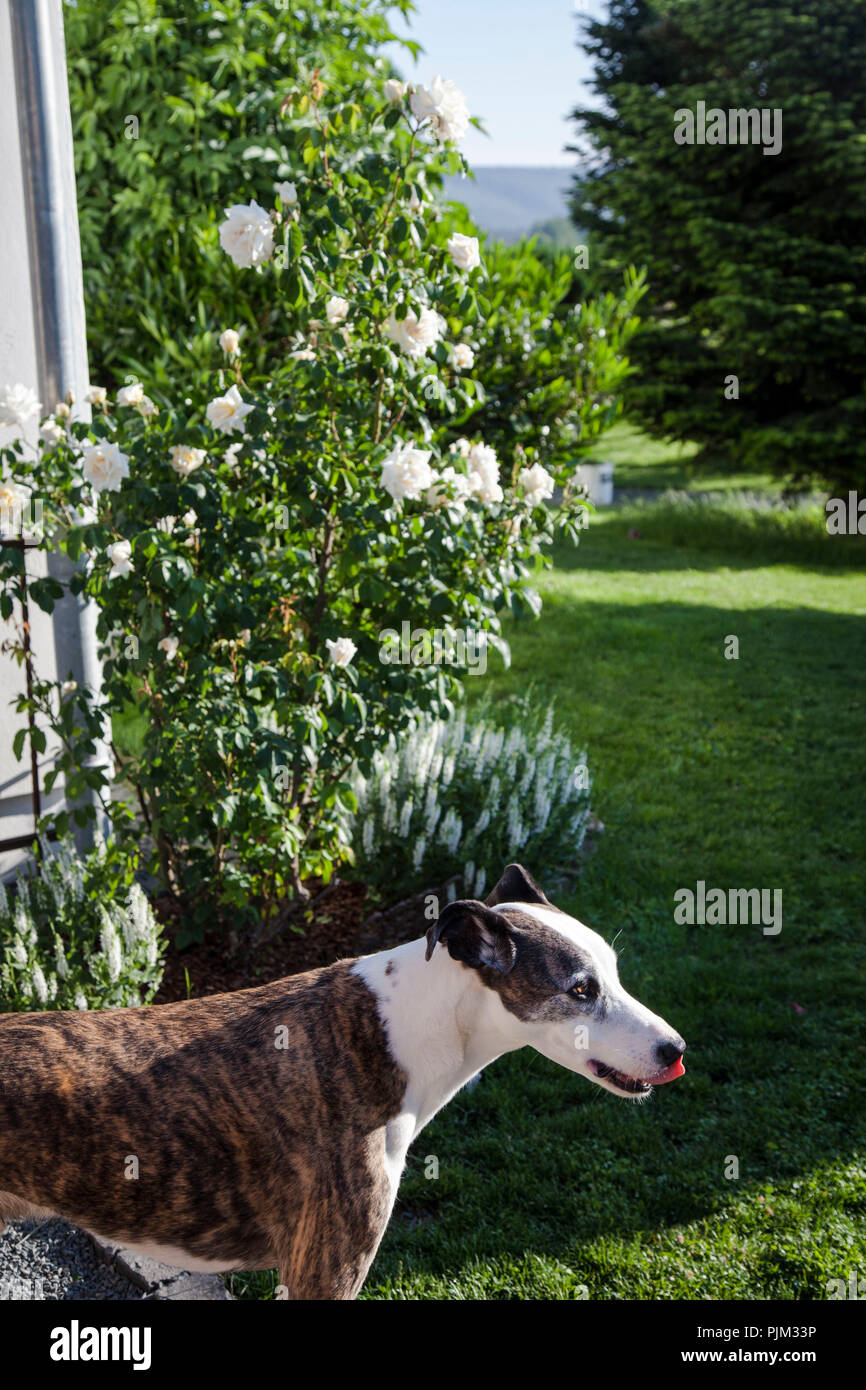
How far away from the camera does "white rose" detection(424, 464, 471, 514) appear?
156 inches

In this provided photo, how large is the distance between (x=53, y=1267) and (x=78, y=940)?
116cm

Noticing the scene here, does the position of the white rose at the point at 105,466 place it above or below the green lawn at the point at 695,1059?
above

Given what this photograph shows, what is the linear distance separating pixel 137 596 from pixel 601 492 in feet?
55.1

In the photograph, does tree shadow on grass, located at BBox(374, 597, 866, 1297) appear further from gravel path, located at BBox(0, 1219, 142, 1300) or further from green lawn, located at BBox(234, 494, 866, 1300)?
gravel path, located at BBox(0, 1219, 142, 1300)

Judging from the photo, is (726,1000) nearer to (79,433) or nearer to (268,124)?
(79,433)

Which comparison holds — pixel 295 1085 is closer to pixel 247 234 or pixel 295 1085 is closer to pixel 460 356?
pixel 247 234

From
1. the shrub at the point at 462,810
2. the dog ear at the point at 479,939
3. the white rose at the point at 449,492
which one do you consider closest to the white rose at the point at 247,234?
the white rose at the point at 449,492

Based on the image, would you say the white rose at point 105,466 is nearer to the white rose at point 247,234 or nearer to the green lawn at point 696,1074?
the white rose at point 247,234

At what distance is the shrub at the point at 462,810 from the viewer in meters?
4.95

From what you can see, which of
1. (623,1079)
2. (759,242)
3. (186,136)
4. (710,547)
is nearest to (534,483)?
(623,1079)

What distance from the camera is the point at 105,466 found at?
11.3 ft

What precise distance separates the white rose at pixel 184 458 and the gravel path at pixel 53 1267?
2.33 meters

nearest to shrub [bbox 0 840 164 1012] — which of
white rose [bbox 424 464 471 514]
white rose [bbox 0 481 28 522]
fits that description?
white rose [bbox 0 481 28 522]
